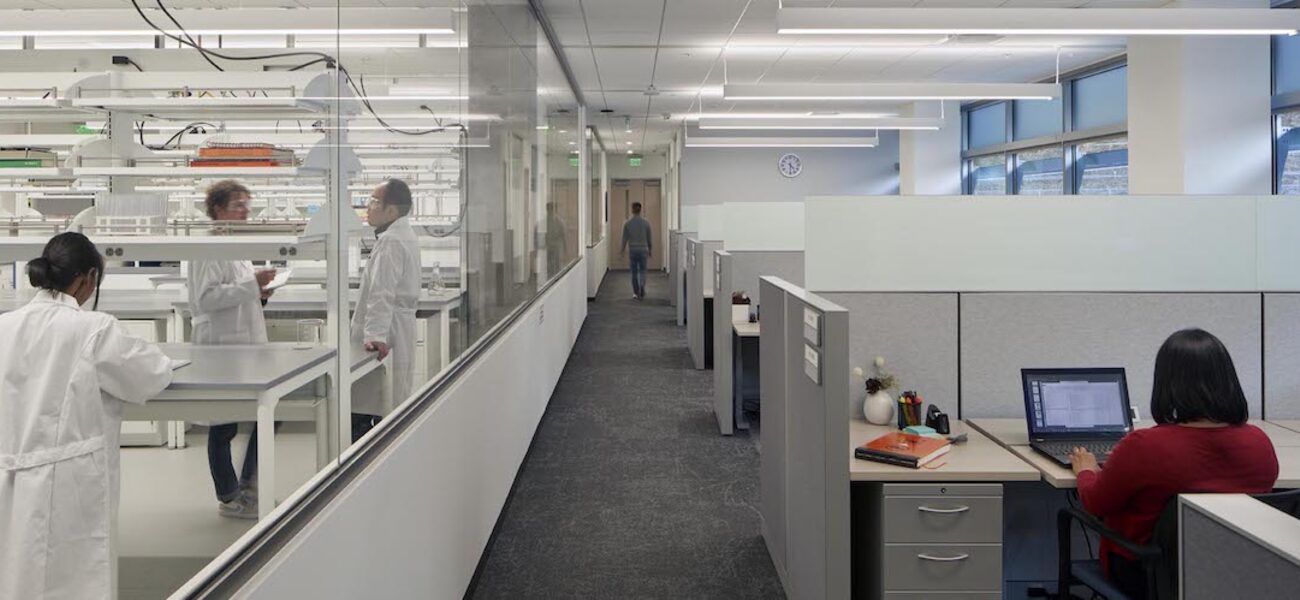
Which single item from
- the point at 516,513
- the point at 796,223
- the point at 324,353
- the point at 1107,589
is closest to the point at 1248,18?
the point at 796,223

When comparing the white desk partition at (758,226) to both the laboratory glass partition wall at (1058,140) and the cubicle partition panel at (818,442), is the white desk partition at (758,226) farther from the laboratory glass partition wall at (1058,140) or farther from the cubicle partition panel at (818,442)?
the cubicle partition panel at (818,442)

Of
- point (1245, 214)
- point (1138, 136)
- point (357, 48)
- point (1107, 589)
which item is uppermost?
point (1138, 136)

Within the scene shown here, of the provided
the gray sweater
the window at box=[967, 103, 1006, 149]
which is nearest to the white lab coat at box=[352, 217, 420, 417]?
the window at box=[967, 103, 1006, 149]

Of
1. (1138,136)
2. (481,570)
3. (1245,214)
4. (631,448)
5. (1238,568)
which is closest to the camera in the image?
(1238,568)

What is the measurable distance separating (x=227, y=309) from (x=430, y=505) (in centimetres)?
81

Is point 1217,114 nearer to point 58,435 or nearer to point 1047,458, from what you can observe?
point 1047,458

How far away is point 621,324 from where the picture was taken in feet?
33.1

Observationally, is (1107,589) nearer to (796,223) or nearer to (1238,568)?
(1238,568)

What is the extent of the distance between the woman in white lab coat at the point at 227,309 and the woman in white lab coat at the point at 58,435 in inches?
9.0

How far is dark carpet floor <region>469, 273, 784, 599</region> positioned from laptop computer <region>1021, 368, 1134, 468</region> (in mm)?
986

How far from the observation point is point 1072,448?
2490 millimetres

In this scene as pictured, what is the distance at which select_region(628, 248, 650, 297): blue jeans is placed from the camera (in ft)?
41.7

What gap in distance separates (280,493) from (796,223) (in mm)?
5032

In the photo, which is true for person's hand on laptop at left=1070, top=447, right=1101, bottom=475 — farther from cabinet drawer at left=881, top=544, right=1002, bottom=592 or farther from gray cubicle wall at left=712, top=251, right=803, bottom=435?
gray cubicle wall at left=712, top=251, right=803, bottom=435
